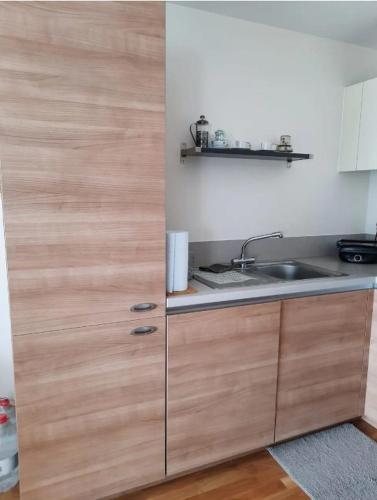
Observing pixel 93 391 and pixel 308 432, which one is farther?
pixel 308 432

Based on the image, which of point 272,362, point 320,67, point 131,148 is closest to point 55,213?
point 131,148

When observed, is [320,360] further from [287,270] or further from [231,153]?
[231,153]

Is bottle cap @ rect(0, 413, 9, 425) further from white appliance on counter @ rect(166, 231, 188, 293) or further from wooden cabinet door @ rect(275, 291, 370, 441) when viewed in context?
wooden cabinet door @ rect(275, 291, 370, 441)

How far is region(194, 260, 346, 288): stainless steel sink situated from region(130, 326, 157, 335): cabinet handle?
38 cm

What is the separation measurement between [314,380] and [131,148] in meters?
1.53

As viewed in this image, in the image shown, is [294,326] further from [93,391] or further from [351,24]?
[351,24]

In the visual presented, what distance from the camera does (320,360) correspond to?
1.82 m

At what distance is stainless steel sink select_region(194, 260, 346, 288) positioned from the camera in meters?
1.71

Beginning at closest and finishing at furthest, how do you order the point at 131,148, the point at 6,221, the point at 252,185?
the point at 6,221
the point at 131,148
the point at 252,185

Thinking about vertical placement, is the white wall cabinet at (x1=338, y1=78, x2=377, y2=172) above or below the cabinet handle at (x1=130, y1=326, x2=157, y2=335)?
above

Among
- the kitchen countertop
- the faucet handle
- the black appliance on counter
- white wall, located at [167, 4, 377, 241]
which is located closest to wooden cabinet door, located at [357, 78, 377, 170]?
white wall, located at [167, 4, 377, 241]

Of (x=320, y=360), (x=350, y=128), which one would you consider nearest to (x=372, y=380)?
(x=320, y=360)

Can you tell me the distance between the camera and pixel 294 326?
171cm

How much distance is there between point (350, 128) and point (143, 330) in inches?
79.8
